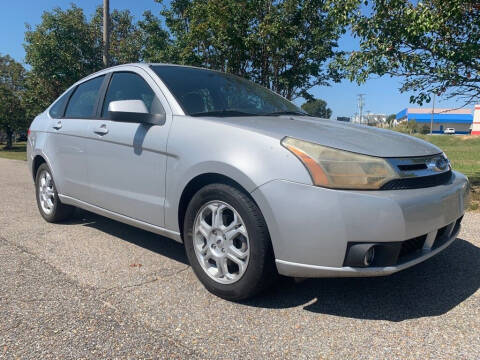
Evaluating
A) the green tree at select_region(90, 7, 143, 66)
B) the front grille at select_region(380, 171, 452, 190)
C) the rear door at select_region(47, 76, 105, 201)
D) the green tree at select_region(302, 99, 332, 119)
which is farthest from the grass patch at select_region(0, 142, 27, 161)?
the front grille at select_region(380, 171, 452, 190)

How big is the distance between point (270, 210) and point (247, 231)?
0.73 feet

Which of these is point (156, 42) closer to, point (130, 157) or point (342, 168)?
point (130, 157)

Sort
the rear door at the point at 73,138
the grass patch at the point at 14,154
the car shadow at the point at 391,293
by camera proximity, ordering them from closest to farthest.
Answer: the car shadow at the point at 391,293, the rear door at the point at 73,138, the grass patch at the point at 14,154

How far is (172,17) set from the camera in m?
11.1

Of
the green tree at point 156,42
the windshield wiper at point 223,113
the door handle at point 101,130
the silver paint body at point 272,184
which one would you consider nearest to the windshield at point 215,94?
the windshield wiper at point 223,113

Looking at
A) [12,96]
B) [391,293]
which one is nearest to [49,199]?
[391,293]

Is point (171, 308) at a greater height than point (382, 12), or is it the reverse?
point (382, 12)

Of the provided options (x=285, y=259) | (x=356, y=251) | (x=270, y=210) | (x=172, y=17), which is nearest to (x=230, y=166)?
(x=270, y=210)

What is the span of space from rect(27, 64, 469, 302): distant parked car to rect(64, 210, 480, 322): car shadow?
0.35 meters

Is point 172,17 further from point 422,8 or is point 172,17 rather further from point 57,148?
point 57,148

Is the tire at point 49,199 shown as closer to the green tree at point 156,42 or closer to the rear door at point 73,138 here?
the rear door at point 73,138

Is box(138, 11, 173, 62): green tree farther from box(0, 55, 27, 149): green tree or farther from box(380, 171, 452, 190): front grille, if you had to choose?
box(0, 55, 27, 149): green tree

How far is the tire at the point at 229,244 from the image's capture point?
7.64 feet

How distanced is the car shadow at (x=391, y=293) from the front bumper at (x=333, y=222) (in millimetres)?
384
